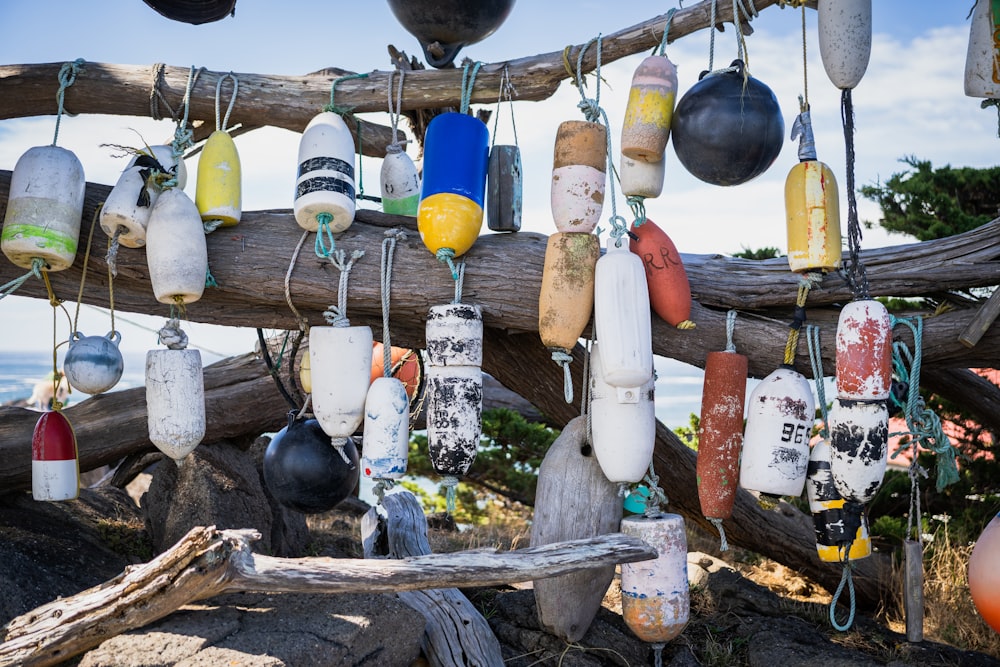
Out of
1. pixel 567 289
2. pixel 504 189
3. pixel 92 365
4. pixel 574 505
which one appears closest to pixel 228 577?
pixel 92 365

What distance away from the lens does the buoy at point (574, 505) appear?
3225 millimetres

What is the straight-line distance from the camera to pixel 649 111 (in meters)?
3.07

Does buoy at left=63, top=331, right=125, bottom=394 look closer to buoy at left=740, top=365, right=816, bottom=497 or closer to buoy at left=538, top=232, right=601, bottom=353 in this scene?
buoy at left=538, top=232, right=601, bottom=353

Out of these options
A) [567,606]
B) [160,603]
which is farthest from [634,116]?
[160,603]

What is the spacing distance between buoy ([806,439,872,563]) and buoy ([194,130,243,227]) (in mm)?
2216

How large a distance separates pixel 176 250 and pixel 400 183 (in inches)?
41.7

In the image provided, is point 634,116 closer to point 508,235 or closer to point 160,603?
point 508,235

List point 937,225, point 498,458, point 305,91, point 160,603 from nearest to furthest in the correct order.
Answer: point 160,603 → point 305,91 → point 937,225 → point 498,458

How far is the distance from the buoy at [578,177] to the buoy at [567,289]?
0.06 meters

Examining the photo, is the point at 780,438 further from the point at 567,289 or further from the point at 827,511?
the point at 567,289

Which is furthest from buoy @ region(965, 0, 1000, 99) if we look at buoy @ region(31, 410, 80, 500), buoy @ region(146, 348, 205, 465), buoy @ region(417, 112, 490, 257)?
buoy @ region(31, 410, 80, 500)

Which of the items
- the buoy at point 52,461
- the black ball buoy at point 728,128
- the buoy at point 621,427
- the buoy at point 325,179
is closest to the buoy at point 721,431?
the buoy at point 621,427

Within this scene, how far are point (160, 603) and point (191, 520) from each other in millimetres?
1692

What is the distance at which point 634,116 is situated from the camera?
308 centimetres
